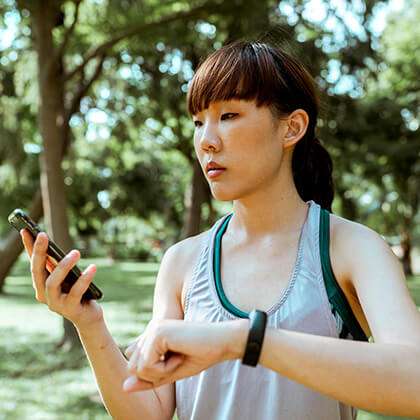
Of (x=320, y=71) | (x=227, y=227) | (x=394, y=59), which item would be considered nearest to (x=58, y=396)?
(x=227, y=227)

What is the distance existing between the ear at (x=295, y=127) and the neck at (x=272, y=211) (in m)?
0.09

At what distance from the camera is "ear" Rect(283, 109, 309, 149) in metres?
1.68

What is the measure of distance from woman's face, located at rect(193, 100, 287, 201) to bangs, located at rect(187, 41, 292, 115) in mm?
23

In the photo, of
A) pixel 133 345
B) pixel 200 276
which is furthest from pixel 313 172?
pixel 133 345

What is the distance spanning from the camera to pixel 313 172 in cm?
185

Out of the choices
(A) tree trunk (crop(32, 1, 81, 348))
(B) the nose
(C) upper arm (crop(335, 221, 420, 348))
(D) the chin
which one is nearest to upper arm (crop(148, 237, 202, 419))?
(D) the chin

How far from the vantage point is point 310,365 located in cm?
116

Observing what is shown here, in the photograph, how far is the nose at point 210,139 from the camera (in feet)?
5.11

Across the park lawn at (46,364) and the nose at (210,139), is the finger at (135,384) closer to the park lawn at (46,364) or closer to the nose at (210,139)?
the nose at (210,139)

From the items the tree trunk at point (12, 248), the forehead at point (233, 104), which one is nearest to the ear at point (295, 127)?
the forehead at point (233, 104)

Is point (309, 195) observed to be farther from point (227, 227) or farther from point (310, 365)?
point (310, 365)

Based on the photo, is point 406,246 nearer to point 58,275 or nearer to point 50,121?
point 50,121

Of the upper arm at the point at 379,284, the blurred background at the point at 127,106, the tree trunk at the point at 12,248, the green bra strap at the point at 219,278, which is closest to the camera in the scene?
the upper arm at the point at 379,284

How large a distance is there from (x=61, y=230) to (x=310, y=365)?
7616 millimetres
